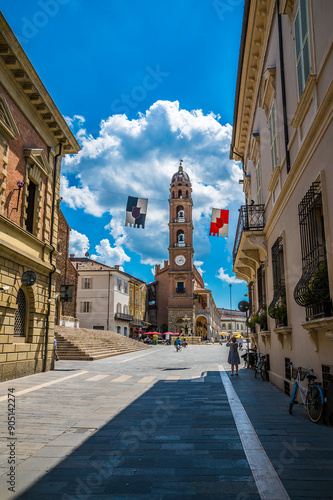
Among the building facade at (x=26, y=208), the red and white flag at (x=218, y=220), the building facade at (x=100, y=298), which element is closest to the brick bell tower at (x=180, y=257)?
the building facade at (x=100, y=298)

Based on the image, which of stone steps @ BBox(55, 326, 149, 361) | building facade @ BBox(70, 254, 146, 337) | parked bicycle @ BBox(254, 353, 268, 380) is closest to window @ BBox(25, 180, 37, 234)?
parked bicycle @ BBox(254, 353, 268, 380)

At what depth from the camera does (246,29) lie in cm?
1314

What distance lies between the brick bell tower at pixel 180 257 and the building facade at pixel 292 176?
54331mm

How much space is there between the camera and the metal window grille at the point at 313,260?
21.5ft

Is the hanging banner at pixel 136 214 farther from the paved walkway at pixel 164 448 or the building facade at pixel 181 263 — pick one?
the building facade at pixel 181 263

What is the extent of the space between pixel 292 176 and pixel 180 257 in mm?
62753

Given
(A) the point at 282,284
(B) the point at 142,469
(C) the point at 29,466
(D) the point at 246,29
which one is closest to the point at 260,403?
(A) the point at 282,284

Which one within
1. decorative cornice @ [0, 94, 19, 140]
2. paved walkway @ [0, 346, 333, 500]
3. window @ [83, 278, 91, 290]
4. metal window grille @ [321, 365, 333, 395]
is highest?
window @ [83, 278, 91, 290]

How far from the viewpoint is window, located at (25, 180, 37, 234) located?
1535 centimetres

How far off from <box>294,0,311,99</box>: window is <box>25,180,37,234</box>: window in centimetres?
1031

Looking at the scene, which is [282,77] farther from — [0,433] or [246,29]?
[0,433]

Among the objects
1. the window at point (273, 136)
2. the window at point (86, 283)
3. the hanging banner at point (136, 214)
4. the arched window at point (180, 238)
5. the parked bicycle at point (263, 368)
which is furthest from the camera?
the arched window at point (180, 238)

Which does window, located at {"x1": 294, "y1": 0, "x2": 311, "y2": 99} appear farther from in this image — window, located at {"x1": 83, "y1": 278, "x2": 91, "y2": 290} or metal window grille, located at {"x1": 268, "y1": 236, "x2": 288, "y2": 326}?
window, located at {"x1": 83, "y1": 278, "x2": 91, "y2": 290}

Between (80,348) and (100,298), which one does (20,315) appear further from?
(100,298)
